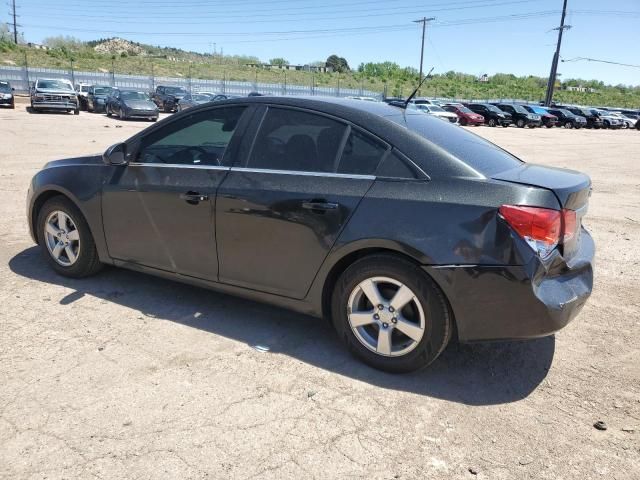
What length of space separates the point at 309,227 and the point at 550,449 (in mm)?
1808

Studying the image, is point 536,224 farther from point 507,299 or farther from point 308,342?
point 308,342

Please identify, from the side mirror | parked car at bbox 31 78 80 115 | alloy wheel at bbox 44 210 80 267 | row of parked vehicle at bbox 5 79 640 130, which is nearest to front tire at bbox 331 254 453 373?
the side mirror

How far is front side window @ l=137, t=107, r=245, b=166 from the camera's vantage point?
387 centimetres

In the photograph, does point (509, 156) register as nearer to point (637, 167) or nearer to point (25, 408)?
point (25, 408)

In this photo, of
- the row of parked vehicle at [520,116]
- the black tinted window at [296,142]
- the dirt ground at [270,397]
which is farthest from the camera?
the row of parked vehicle at [520,116]

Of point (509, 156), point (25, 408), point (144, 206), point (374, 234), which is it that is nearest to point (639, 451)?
point (374, 234)

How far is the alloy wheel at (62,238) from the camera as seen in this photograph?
15.1 feet

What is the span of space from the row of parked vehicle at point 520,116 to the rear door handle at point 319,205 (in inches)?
1239

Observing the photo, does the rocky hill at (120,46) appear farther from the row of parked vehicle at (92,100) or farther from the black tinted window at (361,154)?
the black tinted window at (361,154)

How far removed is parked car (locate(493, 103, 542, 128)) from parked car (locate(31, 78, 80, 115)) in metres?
30.6

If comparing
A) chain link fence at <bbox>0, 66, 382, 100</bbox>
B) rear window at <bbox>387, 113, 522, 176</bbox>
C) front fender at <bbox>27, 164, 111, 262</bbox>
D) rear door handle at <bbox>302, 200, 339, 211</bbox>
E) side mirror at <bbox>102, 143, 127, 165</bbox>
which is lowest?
front fender at <bbox>27, 164, 111, 262</bbox>

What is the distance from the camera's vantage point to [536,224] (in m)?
2.86

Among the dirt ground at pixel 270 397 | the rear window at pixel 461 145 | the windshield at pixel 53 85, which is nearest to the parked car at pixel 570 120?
the windshield at pixel 53 85

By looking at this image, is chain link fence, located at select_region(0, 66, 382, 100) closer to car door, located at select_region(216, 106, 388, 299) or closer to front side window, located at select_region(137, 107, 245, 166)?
front side window, located at select_region(137, 107, 245, 166)
